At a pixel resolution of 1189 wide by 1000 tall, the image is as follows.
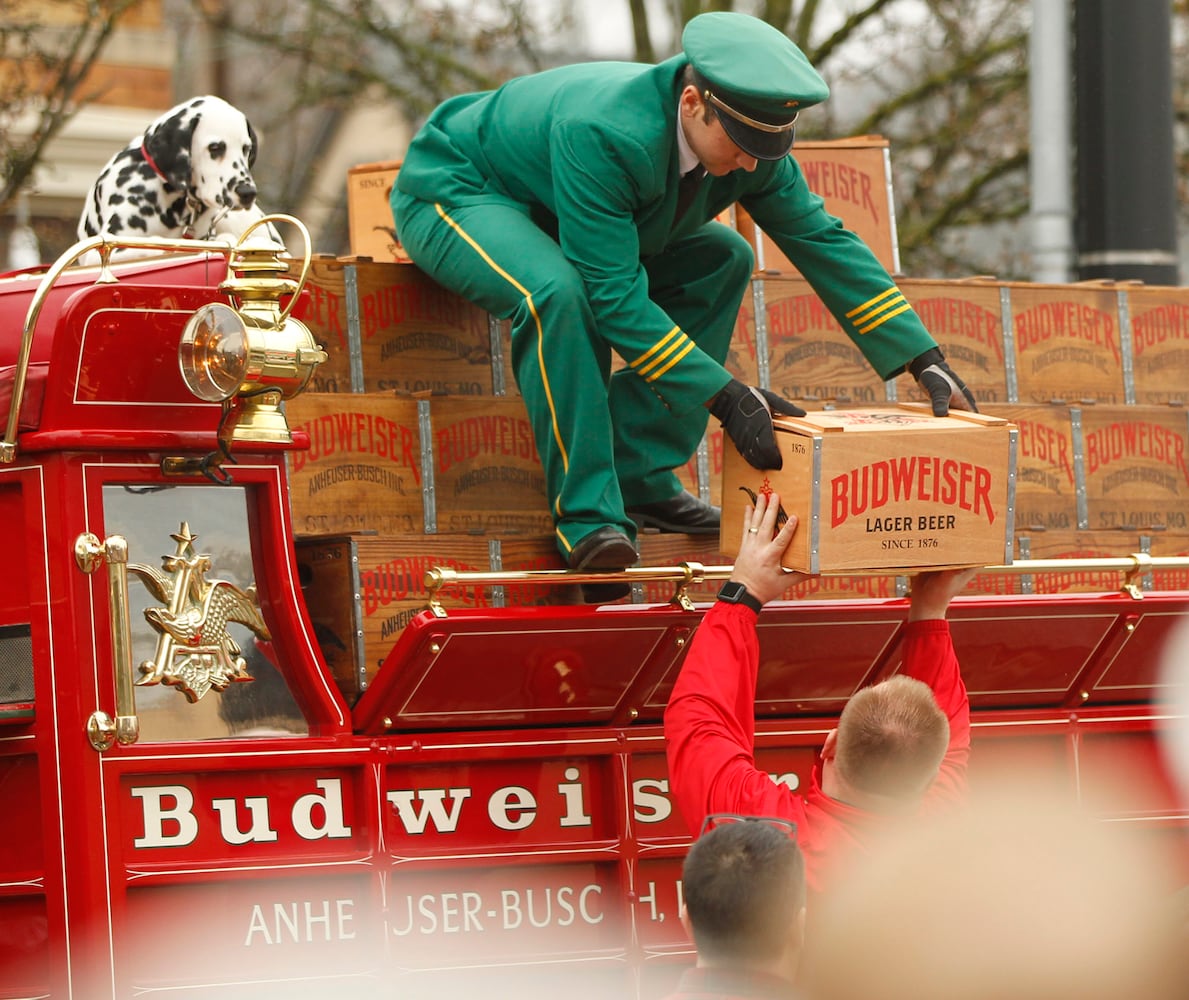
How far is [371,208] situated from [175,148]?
60.1 inches

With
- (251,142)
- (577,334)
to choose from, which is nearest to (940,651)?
(577,334)

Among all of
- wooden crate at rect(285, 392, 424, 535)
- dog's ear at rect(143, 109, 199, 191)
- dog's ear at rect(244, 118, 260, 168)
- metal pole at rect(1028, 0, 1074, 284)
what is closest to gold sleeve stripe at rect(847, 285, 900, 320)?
wooden crate at rect(285, 392, 424, 535)

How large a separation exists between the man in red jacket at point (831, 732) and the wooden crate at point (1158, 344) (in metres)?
2.10

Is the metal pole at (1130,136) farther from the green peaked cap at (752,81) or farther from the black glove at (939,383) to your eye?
the green peaked cap at (752,81)

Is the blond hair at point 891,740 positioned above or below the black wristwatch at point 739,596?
below

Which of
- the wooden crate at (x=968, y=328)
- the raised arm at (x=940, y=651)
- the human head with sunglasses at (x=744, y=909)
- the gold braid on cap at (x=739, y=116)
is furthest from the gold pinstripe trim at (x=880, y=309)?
the human head with sunglasses at (x=744, y=909)

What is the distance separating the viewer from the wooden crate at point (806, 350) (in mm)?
6035

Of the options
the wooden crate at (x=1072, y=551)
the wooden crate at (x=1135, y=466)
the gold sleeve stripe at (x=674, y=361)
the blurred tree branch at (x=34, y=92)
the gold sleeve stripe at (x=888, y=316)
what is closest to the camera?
the gold sleeve stripe at (x=674, y=361)

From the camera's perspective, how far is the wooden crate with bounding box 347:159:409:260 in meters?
6.95

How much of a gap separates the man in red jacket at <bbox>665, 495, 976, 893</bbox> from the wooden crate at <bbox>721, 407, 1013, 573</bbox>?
9 centimetres

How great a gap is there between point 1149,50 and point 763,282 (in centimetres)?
291

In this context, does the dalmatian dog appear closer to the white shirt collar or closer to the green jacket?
the green jacket

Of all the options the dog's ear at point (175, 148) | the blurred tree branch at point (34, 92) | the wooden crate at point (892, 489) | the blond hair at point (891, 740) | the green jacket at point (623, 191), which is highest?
the blurred tree branch at point (34, 92)

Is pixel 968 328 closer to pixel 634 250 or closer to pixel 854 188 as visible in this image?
pixel 854 188
